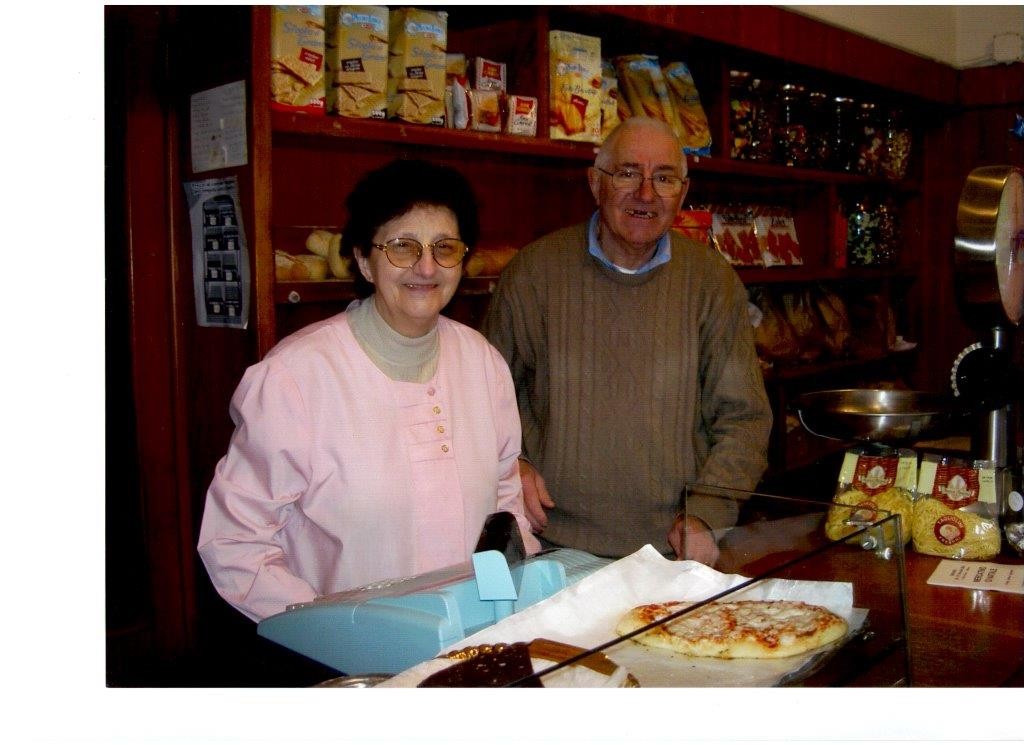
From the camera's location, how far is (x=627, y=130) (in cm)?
235

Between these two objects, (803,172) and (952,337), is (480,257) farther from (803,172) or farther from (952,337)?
(952,337)

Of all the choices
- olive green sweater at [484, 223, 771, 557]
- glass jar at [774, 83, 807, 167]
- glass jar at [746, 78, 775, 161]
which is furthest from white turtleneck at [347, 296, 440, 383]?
glass jar at [774, 83, 807, 167]

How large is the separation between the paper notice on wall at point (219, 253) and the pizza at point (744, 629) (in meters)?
1.23

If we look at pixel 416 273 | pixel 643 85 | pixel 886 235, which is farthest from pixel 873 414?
pixel 886 235

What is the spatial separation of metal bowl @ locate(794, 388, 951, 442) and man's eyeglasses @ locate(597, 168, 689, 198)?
0.60 m

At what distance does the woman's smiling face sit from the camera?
5.69 ft

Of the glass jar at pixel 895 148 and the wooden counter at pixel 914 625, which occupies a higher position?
the glass jar at pixel 895 148

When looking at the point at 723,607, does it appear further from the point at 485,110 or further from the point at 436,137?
the point at 485,110

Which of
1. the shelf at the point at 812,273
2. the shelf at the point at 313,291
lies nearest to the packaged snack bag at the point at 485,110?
the shelf at the point at 313,291

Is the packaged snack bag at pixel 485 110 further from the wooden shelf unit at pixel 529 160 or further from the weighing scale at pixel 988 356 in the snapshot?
the weighing scale at pixel 988 356

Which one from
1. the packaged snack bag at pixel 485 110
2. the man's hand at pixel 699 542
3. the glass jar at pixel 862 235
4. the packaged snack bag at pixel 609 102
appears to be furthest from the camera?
the glass jar at pixel 862 235

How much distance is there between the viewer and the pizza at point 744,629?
1056 mm
